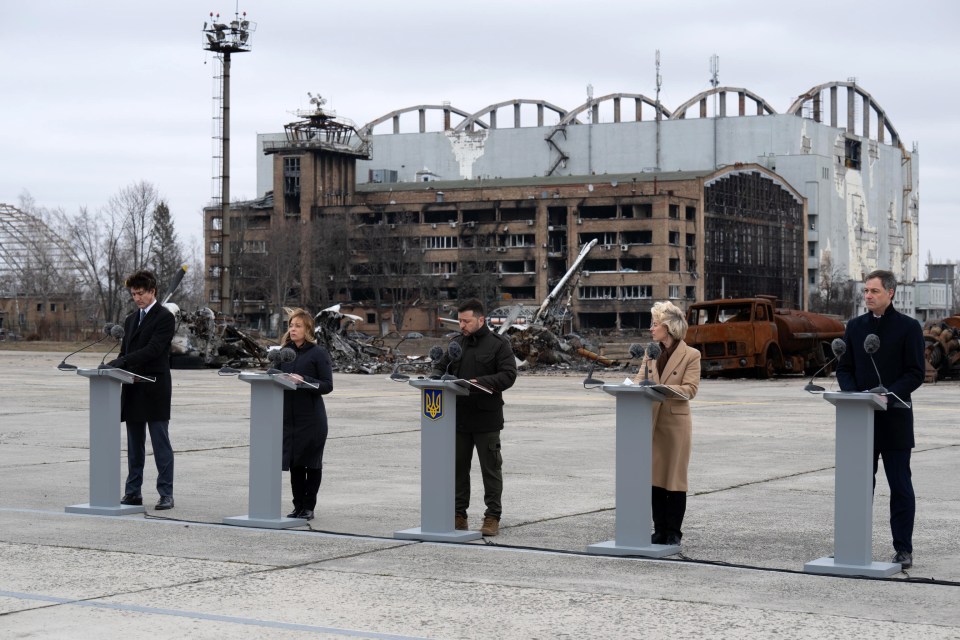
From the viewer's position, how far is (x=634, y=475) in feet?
32.4

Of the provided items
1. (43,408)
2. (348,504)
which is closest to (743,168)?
(43,408)

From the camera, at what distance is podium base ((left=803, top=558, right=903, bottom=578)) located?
908 cm

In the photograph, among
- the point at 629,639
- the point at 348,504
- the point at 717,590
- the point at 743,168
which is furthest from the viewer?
the point at 743,168

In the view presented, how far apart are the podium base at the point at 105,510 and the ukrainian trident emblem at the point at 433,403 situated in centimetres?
312

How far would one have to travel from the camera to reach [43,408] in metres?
26.3

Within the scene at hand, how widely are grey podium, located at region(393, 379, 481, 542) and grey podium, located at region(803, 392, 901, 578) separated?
9.16 ft

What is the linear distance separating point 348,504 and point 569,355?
3991cm

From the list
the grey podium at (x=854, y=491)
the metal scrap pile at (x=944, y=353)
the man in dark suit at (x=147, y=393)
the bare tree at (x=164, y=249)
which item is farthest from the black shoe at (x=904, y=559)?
the bare tree at (x=164, y=249)

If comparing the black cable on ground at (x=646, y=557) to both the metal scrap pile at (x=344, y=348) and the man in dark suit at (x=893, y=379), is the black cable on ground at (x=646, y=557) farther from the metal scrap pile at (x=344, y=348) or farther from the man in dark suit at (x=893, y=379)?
the metal scrap pile at (x=344, y=348)

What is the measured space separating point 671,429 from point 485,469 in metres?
1.65

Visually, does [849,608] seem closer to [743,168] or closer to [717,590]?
[717,590]

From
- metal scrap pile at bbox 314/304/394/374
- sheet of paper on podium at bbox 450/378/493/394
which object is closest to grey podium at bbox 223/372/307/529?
sheet of paper on podium at bbox 450/378/493/394

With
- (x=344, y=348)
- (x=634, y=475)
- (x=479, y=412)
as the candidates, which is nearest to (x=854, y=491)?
(x=634, y=475)

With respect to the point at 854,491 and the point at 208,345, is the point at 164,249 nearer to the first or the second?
the point at 208,345
